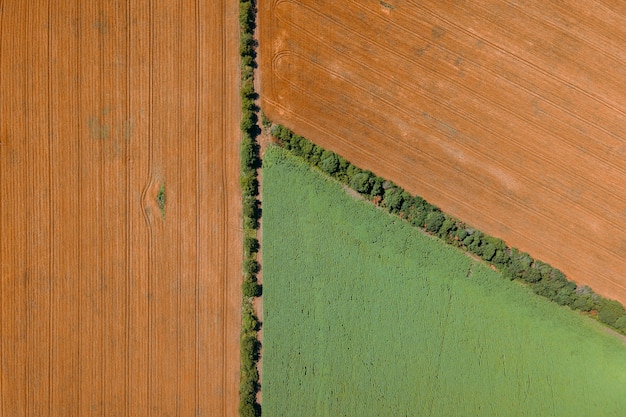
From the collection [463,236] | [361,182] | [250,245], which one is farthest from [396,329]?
[250,245]

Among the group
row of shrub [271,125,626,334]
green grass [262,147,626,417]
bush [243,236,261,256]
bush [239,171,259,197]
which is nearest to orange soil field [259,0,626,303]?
row of shrub [271,125,626,334]

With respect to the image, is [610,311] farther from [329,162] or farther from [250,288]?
[250,288]

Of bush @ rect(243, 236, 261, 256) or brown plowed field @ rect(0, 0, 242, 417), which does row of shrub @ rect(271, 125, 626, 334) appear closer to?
brown plowed field @ rect(0, 0, 242, 417)

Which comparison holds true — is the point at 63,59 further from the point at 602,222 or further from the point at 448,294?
the point at 602,222

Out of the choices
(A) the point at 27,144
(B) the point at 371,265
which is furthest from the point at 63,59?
(B) the point at 371,265

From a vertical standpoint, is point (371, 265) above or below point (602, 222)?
below

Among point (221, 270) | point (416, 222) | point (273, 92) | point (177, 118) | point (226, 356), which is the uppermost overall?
point (273, 92)
